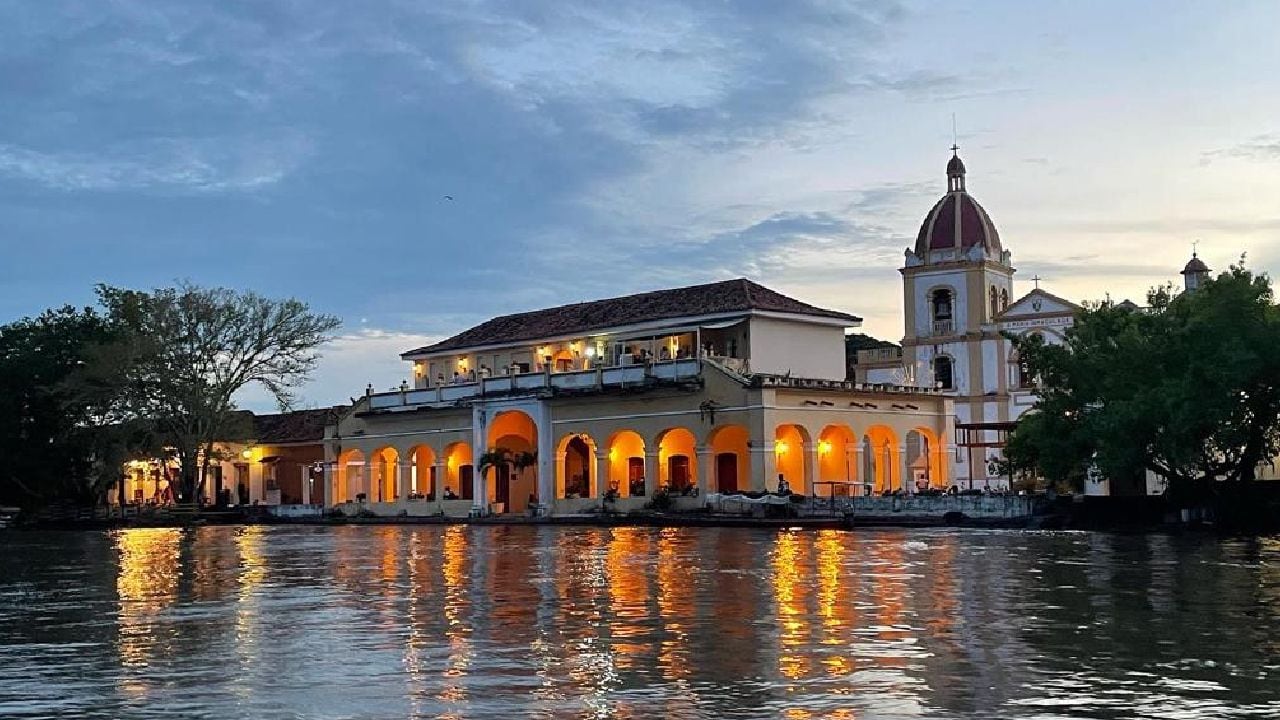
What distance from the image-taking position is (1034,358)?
39.9m

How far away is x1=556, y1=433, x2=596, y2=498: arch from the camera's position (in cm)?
5331

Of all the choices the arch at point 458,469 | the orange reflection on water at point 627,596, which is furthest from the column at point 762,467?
the arch at point 458,469

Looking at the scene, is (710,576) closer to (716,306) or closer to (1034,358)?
(1034,358)

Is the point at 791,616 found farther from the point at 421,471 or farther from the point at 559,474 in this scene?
the point at 421,471

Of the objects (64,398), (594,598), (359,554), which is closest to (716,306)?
(359,554)

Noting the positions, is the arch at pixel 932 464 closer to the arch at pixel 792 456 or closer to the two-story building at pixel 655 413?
the two-story building at pixel 655 413

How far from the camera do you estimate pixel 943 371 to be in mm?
66625

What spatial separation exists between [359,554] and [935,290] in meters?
42.1

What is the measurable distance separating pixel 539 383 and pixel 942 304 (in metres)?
22.4

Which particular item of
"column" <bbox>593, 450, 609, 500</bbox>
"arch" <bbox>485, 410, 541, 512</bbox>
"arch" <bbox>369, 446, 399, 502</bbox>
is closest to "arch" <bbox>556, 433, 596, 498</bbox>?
"column" <bbox>593, 450, 609, 500</bbox>

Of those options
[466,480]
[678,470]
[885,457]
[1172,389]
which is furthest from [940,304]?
[1172,389]

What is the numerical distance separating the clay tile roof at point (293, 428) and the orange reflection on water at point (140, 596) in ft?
105

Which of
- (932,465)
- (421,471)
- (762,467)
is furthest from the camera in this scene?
(421,471)

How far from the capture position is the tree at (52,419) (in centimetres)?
6059
